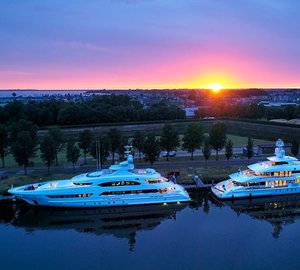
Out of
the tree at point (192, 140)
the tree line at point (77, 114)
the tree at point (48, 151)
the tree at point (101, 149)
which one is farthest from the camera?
the tree line at point (77, 114)

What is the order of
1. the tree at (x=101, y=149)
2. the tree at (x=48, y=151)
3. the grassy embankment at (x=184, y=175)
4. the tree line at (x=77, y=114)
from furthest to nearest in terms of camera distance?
the tree line at (x=77, y=114) → the tree at (x=101, y=149) → the tree at (x=48, y=151) → the grassy embankment at (x=184, y=175)

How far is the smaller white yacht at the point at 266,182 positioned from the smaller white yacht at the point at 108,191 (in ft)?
15.4

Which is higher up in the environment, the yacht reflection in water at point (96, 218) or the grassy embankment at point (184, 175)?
the grassy embankment at point (184, 175)

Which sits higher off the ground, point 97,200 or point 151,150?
point 151,150

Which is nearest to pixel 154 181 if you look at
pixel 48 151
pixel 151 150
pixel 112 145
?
pixel 151 150

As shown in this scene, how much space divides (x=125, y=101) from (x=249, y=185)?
8395cm

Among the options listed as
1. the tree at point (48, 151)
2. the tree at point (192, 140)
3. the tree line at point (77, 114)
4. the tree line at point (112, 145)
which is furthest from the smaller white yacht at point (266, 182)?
the tree line at point (77, 114)

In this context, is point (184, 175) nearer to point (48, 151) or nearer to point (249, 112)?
point (48, 151)

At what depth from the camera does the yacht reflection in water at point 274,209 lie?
3116 centimetres

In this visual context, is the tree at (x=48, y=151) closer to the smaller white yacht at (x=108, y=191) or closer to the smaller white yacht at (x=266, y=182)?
the smaller white yacht at (x=108, y=191)

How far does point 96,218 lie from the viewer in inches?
1264

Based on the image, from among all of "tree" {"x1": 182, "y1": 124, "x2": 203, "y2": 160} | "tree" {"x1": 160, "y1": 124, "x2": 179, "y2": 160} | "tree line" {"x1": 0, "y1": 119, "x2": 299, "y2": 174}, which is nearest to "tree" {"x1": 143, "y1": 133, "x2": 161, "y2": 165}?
"tree line" {"x1": 0, "y1": 119, "x2": 299, "y2": 174}

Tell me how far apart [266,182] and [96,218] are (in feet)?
56.5

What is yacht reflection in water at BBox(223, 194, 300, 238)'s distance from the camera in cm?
3116
